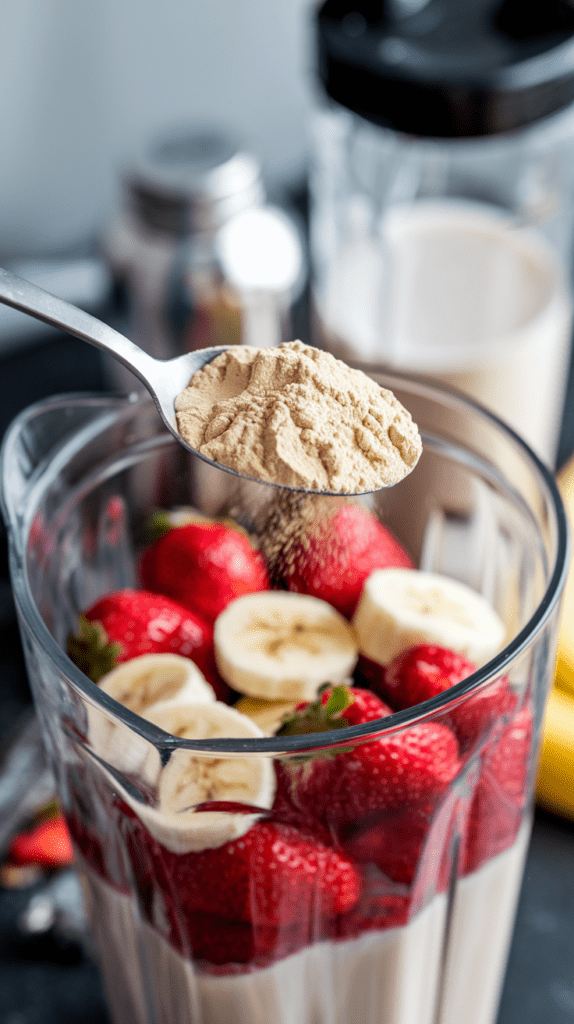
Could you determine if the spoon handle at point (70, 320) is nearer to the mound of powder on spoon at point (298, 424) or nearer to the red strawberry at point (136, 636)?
the mound of powder on spoon at point (298, 424)

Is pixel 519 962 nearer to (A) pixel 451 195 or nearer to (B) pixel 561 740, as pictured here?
(B) pixel 561 740

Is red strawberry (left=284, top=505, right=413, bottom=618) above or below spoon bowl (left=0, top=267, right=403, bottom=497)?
below

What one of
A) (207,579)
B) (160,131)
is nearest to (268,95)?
(160,131)

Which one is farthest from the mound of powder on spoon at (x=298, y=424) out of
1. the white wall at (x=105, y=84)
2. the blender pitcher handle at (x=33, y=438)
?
the white wall at (x=105, y=84)

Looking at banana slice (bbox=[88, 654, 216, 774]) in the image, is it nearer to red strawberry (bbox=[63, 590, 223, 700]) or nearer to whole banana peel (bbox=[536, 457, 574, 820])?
red strawberry (bbox=[63, 590, 223, 700])

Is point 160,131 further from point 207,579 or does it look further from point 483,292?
point 207,579

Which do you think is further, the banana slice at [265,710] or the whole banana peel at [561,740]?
the whole banana peel at [561,740]

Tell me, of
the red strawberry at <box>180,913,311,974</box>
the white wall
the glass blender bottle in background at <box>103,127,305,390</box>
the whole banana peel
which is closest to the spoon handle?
the red strawberry at <box>180,913,311,974</box>
